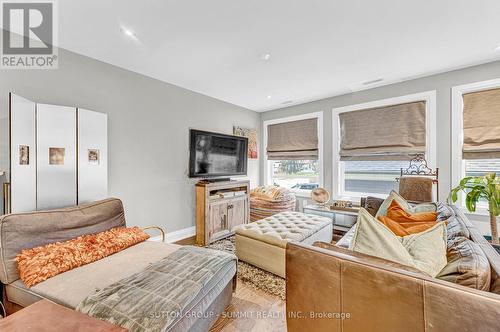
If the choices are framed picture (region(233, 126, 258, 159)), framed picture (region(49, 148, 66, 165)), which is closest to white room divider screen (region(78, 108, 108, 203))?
framed picture (region(49, 148, 66, 165))

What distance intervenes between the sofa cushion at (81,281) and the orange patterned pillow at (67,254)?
0.16 ft

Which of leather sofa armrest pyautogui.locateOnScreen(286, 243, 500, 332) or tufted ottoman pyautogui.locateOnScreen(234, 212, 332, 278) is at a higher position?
leather sofa armrest pyautogui.locateOnScreen(286, 243, 500, 332)

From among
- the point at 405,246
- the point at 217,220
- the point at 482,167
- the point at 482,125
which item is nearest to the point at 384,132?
the point at 482,125

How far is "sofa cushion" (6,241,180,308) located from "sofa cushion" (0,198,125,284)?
0.19m

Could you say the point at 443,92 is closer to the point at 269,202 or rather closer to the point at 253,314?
the point at 269,202

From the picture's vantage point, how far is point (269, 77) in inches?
126

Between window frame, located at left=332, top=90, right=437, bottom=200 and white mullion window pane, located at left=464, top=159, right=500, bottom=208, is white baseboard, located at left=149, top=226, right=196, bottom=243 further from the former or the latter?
white mullion window pane, located at left=464, top=159, right=500, bottom=208

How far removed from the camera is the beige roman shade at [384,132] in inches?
128

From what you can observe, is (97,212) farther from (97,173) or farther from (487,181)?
(487,181)

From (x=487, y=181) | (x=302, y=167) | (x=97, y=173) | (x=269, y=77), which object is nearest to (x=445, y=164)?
(x=487, y=181)

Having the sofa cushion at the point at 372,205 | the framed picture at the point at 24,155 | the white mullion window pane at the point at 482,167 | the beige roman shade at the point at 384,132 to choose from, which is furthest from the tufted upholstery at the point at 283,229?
the framed picture at the point at 24,155

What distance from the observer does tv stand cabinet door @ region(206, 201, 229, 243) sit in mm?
3400

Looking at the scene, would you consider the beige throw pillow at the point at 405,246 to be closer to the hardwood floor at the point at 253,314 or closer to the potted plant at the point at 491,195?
the hardwood floor at the point at 253,314

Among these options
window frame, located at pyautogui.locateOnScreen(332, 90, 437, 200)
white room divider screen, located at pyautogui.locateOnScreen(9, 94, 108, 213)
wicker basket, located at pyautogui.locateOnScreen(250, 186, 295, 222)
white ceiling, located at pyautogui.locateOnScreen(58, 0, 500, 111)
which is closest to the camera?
white ceiling, located at pyautogui.locateOnScreen(58, 0, 500, 111)
